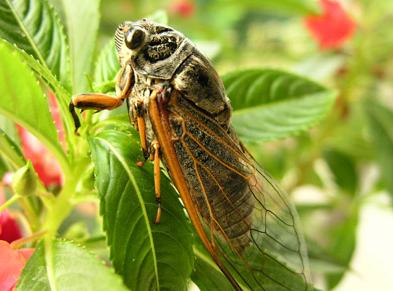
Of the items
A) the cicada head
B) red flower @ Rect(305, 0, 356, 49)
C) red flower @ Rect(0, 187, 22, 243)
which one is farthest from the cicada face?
red flower @ Rect(305, 0, 356, 49)

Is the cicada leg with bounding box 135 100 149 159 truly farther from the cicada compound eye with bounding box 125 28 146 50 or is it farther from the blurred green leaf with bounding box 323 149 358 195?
the blurred green leaf with bounding box 323 149 358 195

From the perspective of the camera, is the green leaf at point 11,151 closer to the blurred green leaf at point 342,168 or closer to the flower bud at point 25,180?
the flower bud at point 25,180

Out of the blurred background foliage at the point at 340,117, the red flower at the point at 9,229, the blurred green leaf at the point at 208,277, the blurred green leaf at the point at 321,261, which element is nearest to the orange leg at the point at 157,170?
the blurred green leaf at the point at 208,277

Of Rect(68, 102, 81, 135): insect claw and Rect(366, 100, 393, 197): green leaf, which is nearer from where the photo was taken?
Rect(68, 102, 81, 135): insect claw

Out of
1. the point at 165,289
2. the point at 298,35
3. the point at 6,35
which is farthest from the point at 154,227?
the point at 298,35

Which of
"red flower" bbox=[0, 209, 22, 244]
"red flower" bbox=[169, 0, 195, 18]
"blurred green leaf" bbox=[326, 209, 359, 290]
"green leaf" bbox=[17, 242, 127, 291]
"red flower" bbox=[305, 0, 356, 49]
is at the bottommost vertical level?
"blurred green leaf" bbox=[326, 209, 359, 290]

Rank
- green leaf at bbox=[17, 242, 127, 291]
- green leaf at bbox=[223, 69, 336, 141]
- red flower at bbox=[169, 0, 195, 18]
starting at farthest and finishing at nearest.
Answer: red flower at bbox=[169, 0, 195, 18] → green leaf at bbox=[223, 69, 336, 141] → green leaf at bbox=[17, 242, 127, 291]
